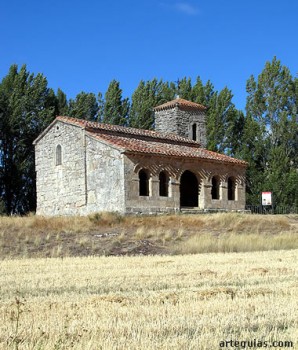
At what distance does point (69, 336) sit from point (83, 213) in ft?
87.6

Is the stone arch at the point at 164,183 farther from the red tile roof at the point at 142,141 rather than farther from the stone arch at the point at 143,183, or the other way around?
the red tile roof at the point at 142,141

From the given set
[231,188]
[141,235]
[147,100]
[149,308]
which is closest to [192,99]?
[147,100]

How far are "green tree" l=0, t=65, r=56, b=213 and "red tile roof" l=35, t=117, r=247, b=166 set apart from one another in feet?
25.5

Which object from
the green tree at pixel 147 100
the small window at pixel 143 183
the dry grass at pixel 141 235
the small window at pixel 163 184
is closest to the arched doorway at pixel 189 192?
the small window at pixel 163 184

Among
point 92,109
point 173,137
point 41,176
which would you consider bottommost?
point 41,176

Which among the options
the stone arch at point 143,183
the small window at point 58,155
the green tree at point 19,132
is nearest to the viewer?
the stone arch at point 143,183

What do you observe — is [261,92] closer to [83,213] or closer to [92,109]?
[92,109]

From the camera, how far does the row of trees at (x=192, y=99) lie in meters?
40.8

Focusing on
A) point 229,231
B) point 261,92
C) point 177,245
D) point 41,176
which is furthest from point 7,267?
point 261,92

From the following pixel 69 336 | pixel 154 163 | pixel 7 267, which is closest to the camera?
pixel 69 336

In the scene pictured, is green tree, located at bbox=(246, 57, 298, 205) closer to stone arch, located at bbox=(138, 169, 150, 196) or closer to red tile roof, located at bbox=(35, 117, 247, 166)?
red tile roof, located at bbox=(35, 117, 247, 166)

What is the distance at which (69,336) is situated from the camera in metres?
5.23

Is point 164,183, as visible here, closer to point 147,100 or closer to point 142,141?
point 142,141

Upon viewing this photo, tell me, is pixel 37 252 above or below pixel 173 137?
below
